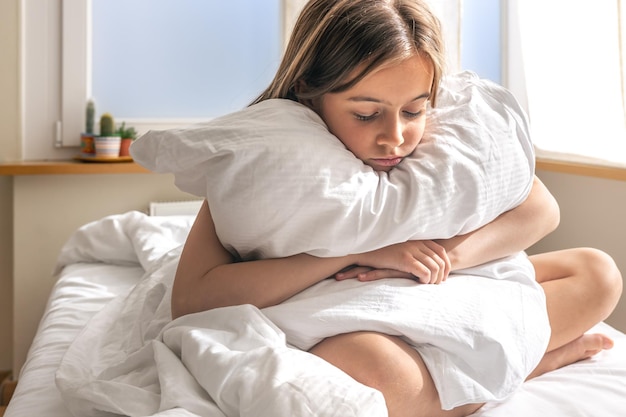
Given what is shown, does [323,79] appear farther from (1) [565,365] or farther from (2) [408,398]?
(1) [565,365]

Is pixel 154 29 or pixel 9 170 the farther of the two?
pixel 154 29

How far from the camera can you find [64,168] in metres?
2.51

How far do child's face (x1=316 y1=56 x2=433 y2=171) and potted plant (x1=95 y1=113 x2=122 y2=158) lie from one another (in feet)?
4.99

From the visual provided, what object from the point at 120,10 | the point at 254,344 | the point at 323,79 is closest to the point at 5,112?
the point at 120,10

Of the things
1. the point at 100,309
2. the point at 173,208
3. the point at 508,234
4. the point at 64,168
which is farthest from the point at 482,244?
the point at 64,168

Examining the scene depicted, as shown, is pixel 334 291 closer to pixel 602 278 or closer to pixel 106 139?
A: pixel 602 278

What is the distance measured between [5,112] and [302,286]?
1.79 metres

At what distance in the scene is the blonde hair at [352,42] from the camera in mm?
1145

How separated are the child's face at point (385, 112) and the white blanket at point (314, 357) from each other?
8.0 inches

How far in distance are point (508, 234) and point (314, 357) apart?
1.46 feet

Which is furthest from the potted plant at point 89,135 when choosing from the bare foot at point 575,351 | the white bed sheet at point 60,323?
the bare foot at point 575,351

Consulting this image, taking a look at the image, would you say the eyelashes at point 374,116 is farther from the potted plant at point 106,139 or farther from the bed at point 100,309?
the potted plant at point 106,139

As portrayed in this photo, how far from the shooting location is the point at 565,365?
130cm

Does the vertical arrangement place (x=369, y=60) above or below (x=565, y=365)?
above
